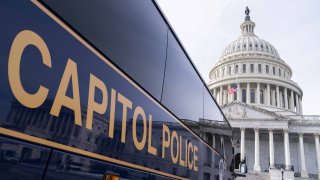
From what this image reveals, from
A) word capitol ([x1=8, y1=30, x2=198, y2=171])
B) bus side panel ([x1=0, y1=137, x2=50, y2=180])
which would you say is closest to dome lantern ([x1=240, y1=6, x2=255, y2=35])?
word capitol ([x1=8, y1=30, x2=198, y2=171])

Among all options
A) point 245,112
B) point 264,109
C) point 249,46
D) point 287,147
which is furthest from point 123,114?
point 249,46

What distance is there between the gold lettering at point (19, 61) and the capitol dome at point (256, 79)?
5708cm

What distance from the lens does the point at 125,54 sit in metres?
2.91

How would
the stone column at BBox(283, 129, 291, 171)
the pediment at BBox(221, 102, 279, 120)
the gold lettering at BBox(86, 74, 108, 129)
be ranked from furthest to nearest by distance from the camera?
1. the pediment at BBox(221, 102, 279, 120)
2. the stone column at BBox(283, 129, 291, 171)
3. the gold lettering at BBox(86, 74, 108, 129)

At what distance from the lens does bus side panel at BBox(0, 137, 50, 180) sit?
152cm

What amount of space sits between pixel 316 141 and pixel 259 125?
8478mm

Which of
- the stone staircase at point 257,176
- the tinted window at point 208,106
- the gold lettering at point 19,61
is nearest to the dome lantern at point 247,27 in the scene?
the stone staircase at point 257,176

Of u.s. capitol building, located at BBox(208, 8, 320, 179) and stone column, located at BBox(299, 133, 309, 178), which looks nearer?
stone column, located at BBox(299, 133, 309, 178)

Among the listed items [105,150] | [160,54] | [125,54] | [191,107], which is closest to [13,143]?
[105,150]

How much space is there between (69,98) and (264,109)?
167 ft

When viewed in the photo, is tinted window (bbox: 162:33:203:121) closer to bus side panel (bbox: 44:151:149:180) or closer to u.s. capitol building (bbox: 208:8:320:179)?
bus side panel (bbox: 44:151:149:180)

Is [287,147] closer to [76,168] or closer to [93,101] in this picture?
[93,101]

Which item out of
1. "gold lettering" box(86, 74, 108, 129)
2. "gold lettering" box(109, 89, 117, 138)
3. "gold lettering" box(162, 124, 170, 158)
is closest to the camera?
"gold lettering" box(86, 74, 108, 129)

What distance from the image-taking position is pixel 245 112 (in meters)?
48.6
